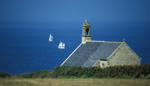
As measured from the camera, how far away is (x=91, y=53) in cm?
5238

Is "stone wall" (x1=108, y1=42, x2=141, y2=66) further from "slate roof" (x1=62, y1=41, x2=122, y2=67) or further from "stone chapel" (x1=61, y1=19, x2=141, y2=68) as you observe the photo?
"slate roof" (x1=62, y1=41, x2=122, y2=67)

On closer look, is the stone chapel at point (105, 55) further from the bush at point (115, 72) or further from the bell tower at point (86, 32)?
the bush at point (115, 72)

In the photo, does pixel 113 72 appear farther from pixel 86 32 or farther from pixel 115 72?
pixel 86 32

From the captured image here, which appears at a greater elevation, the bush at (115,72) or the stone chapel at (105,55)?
the stone chapel at (105,55)

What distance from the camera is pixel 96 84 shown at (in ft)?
96.4

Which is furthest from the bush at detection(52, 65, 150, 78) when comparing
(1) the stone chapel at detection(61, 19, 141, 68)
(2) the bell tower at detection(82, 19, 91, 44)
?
(2) the bell tower at detection(82, 19, 91, 44)

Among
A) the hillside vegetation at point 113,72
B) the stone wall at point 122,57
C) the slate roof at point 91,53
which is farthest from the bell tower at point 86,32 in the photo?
the hillside vegetation at point 113,72

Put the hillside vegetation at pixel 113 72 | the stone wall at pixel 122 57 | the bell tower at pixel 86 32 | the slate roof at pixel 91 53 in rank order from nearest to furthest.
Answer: the hillside vegetation at pixel 113 72, the stone wall at pixel 122 57, the slate roof at pixel 91 53, the bell tower at pixel 86 32

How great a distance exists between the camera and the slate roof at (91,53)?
49969 millimetres

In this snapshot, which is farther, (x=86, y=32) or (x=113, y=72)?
(x=86, y=32)

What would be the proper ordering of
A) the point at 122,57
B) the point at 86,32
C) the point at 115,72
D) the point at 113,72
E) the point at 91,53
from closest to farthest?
the point at 115,72 < the point at 113,72 < the point at 122,57 < the point at 91,53 < the point at 86,32

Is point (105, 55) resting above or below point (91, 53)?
below

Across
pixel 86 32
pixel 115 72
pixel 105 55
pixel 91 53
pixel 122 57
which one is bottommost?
pixel 115 72

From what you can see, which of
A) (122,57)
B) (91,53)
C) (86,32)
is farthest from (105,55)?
(86,32)
